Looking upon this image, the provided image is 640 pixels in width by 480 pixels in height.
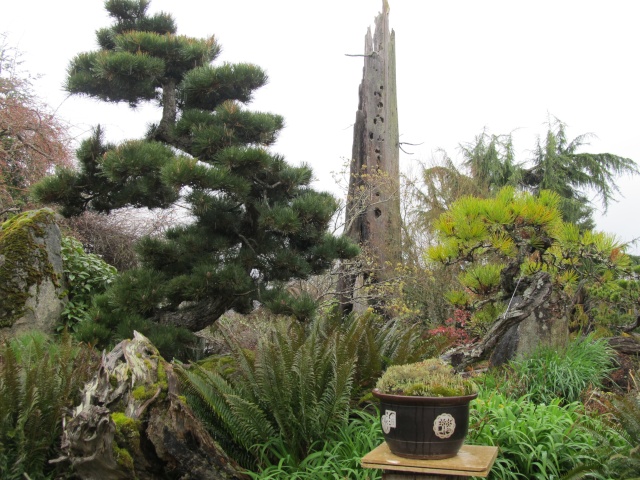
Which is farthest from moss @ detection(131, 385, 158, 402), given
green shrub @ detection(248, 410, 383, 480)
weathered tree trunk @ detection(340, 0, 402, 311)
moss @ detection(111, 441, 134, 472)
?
weathered tree trunk @ detection(340, 0, 402, 311)

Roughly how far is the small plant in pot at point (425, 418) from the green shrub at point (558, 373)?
6.17 ft

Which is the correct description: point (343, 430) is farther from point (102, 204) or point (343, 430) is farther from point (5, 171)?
point (5, 171)

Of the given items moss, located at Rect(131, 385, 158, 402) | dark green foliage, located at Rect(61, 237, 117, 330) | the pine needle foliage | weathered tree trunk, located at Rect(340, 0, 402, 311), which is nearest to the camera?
moss, located at Rect(131, 385, 158, 402)

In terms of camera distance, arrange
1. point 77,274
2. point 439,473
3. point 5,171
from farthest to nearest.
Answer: point 5,171 < point 77,274 < point 439,473

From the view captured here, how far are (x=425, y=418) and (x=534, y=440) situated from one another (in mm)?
1006

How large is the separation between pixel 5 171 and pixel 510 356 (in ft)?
22.9

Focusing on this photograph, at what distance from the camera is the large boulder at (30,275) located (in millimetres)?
5359

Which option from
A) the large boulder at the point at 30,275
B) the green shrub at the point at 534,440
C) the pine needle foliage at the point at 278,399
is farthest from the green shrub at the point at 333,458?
the large boulder at the point at 30,275

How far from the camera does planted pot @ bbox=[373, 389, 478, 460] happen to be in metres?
2.48

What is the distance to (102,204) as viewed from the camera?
5543 mm

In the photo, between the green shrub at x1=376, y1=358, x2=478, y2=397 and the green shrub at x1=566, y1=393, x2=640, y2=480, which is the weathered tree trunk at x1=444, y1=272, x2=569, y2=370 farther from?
the green shrub at x1=376, y1=358, x2=478, y2=397

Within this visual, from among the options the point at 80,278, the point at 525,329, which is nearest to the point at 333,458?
the point at 525,329

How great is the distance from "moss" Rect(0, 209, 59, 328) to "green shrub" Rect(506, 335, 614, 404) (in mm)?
4414

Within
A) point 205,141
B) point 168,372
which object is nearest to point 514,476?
point 168,372
